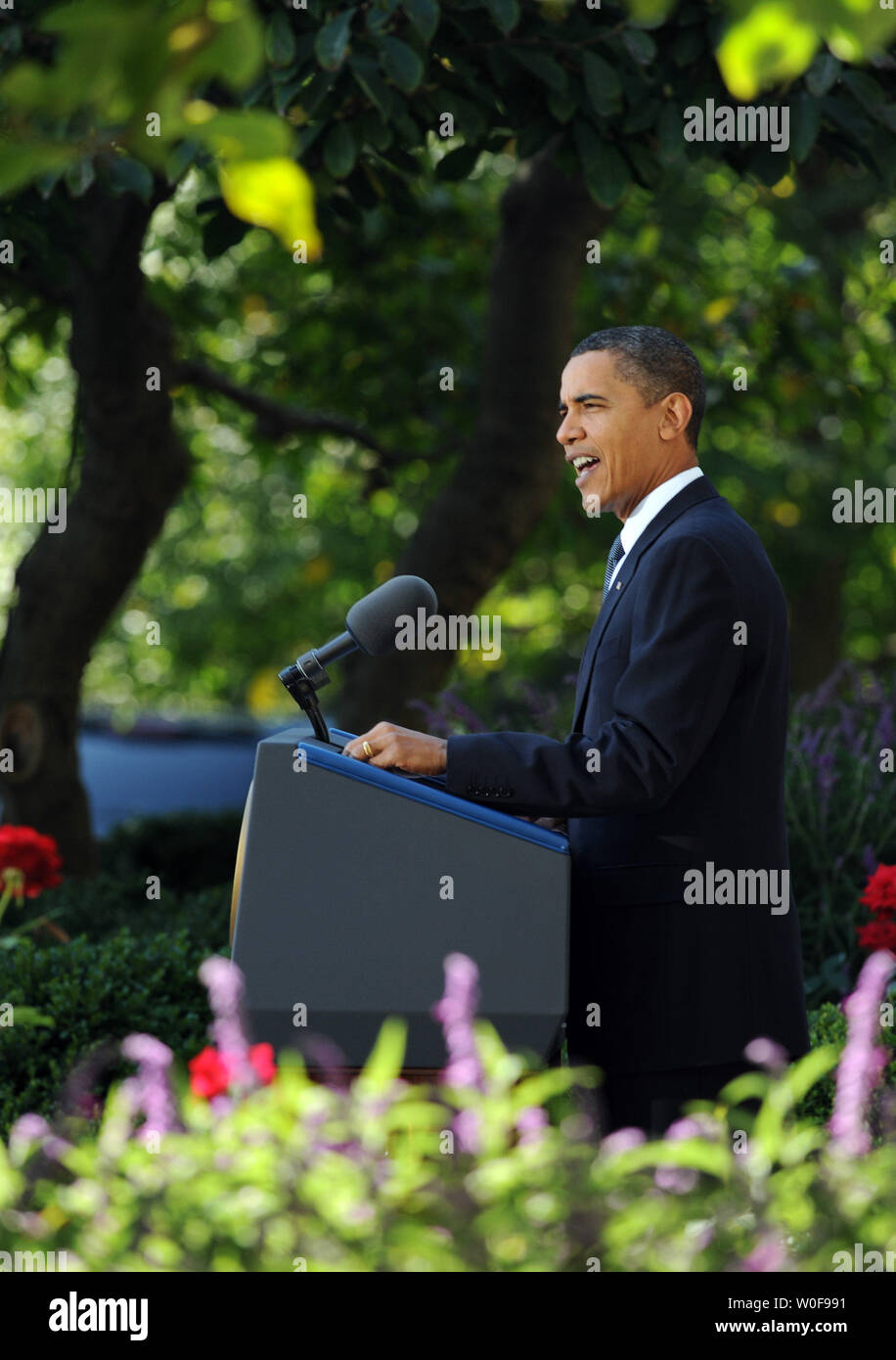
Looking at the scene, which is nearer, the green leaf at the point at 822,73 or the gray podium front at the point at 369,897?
the gray podium front at the point at 369,897

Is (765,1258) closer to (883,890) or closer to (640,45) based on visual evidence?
(883,890)

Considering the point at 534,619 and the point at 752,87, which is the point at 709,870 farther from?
the point at 534,619

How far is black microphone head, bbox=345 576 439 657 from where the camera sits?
2535mm

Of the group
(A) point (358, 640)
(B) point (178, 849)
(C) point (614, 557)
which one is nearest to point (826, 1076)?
(C) point (614, 557)

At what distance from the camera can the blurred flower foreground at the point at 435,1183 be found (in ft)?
6.30

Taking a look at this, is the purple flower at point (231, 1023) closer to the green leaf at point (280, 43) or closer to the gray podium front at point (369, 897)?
the gray podium front at point (369, 897)

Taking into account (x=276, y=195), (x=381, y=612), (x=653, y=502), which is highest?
(x=653, y=502)

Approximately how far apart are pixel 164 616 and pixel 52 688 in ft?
35.0

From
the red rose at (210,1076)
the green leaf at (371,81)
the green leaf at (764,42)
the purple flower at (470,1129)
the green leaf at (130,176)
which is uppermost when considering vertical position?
the green leaf at (371,81)

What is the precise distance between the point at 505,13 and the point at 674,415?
6.11 ft

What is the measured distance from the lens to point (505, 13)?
13.4ft

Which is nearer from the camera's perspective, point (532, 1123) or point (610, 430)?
point (532, 1123)

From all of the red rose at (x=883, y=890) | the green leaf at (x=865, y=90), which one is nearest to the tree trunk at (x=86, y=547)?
the green leaf at (x=865, y=90)

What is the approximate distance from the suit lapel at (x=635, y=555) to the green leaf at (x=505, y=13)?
1881mm
